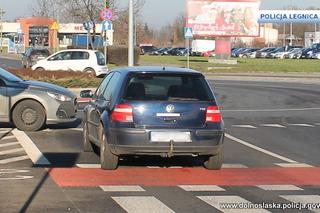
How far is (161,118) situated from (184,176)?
0.89m

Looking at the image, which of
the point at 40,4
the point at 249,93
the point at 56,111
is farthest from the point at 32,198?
the point at 40,4

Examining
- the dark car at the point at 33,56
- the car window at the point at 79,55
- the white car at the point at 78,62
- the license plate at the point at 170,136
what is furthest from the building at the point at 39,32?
the license plate at the point at 170,136

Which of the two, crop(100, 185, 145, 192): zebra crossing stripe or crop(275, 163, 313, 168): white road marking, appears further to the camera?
crop(275, 163, 313, 168): white road marking

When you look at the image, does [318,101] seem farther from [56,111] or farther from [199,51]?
[199,51]

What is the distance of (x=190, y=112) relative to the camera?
9117 mm

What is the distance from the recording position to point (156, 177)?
8.95m

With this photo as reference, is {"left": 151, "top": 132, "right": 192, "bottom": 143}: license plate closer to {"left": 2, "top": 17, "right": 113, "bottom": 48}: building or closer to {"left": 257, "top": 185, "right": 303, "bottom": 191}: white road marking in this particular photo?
{"left": 257, "top": 185, "right": 303, "bottom": 191}: white road marking

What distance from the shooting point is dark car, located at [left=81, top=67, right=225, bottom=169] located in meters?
8.99

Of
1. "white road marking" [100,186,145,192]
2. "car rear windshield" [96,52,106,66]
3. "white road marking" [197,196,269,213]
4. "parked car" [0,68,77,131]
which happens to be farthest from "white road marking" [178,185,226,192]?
"car rear windshield" [96,52,106,66]

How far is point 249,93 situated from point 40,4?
149 ft

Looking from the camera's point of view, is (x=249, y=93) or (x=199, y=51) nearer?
(x=249, y=93)

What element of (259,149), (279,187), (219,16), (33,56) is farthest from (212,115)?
(219,16)

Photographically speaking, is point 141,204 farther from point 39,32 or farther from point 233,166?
point 39,32

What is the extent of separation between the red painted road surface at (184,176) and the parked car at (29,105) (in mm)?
4519
